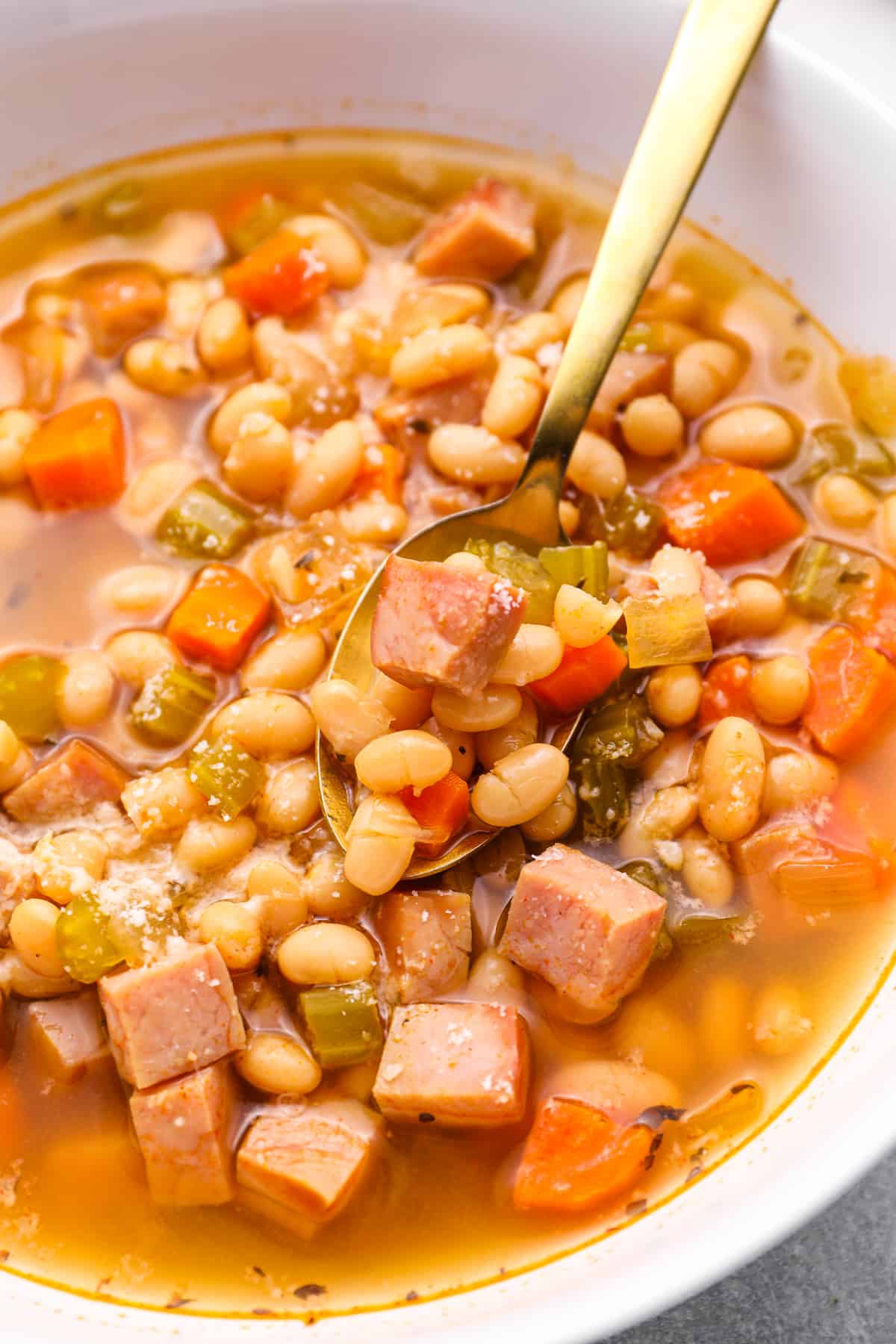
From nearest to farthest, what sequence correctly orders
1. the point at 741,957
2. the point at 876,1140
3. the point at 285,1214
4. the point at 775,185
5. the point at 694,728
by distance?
1. the point at 876,1140
2. the point at 285,1214
3. the point at 741,957
4. the point at 694,728
5. the point at 775,185

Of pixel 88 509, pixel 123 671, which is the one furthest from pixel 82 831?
pixel 88 509

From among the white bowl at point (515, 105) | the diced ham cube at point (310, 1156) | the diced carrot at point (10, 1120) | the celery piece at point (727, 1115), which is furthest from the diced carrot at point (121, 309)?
the celery piece at point (727, 1115)

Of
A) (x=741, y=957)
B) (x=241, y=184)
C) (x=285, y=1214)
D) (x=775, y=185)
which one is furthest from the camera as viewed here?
(x=241, y=184)

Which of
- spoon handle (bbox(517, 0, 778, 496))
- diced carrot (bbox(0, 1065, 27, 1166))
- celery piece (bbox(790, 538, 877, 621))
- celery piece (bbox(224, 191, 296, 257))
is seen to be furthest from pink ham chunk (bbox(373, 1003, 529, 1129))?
celery piece (bbox(224, 191, 296, 257))

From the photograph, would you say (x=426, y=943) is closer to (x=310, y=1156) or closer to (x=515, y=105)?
(x=310, y=1156)

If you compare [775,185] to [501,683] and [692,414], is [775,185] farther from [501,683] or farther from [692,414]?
[501,683]

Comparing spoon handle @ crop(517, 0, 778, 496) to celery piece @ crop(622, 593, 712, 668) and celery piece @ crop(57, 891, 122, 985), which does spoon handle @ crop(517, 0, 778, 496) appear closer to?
celery piece @ crop(622, 593, 712, 668)

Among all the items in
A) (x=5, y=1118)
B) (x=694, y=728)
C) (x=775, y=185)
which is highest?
(x=775, y=185)
